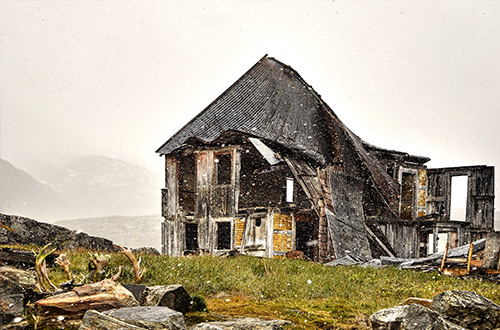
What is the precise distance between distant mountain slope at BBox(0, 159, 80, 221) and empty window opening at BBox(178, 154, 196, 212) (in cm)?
9018

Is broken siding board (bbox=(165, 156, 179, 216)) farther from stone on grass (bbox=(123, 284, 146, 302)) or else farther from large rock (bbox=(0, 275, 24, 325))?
large rock (bbox=(0, 275, 24, 325))

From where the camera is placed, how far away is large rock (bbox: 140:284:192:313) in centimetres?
691

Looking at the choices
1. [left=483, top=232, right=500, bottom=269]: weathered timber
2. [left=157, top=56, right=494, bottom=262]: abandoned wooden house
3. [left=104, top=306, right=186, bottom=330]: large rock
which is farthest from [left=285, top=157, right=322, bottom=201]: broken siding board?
[left=104, top=306, right=186, bottom=330]: large rock

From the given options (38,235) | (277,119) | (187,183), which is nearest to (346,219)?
(277,119)

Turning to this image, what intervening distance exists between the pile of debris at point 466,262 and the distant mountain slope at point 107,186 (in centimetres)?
11014

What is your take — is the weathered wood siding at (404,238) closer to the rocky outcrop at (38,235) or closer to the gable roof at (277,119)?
the gable roof at (277,119)

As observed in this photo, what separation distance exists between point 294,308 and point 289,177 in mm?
15580

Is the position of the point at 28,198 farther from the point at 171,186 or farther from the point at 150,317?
the point at 150,317

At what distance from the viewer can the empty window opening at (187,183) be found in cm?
2109

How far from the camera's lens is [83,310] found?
5.99 m

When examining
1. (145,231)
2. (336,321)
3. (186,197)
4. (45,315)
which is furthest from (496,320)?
(145,231)

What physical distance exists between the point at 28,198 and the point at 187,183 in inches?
4099

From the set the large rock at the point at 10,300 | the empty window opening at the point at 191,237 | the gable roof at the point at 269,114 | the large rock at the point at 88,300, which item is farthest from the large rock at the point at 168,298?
the empty window opening at the point at 191,237

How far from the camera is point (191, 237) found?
74.7ft
